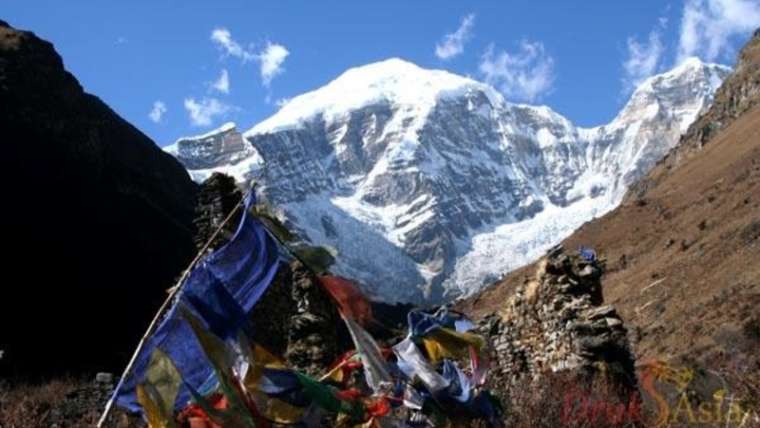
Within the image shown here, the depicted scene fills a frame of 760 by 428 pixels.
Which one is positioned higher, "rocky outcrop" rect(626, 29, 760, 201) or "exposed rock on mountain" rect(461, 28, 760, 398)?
"rocky outcrop" rect(626, 29, 760, 201)

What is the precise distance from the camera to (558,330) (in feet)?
45.4

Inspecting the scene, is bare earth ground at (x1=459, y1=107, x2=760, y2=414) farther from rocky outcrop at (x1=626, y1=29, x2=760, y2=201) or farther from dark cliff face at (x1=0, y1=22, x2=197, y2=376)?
dark cliff face at (x1=0, y1=22, x2=197, y2=376)

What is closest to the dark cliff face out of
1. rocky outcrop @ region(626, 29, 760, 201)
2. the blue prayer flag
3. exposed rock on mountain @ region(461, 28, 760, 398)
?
exposed rock on mountain @ region(461, 28, 760, 398)

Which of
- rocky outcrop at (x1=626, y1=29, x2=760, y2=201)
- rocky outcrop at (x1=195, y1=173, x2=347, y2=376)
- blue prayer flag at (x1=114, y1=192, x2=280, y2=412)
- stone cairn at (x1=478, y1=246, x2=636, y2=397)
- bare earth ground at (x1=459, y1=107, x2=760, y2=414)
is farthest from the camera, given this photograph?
rocky outcrop at (x1=626, y1=29, x2=760, y2=201)

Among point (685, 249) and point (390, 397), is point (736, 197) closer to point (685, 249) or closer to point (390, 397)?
point (685, 249)

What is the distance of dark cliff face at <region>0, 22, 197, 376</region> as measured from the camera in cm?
4166

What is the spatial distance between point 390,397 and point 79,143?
56415mm

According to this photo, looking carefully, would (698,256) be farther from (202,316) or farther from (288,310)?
(202,316)

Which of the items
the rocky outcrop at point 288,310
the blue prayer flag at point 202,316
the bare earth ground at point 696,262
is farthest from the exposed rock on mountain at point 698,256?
the rocky outcrop at point 288,310

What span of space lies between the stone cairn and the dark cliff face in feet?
65.4

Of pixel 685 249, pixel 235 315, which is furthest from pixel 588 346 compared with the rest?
pixel 685 249

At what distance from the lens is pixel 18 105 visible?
55.7 meters

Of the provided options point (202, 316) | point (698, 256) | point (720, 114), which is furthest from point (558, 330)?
point (720, 114)

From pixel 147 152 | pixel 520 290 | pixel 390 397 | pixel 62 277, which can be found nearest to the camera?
pixel 390 397
